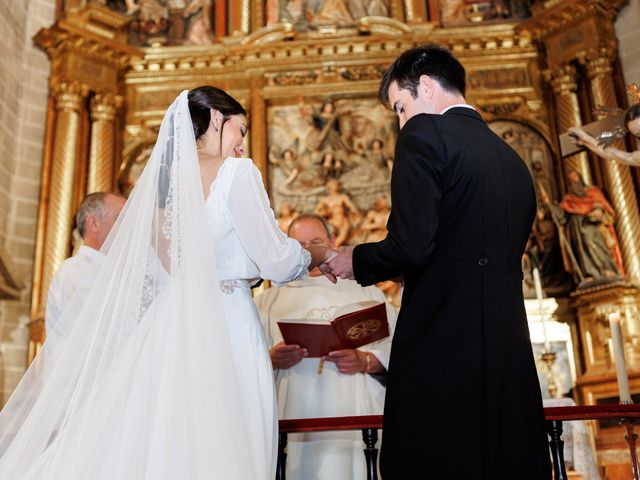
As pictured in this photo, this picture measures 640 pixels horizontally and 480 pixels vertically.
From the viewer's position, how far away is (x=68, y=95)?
948 centimetres

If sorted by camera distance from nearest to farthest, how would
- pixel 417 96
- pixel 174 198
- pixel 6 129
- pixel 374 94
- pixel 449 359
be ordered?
pixel 449 359, pixel 417 96, pixel 174 198, pixel 6 129, pixel 374 94

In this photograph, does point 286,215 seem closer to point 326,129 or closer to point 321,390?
point 326,129

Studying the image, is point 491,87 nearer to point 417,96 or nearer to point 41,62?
point 41,62

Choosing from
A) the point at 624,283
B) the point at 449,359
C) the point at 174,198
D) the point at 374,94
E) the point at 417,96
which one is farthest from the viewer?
the point at 374,94

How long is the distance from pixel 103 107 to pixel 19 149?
1.18 m

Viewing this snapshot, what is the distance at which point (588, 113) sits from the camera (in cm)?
927

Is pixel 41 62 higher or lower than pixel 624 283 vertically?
higher

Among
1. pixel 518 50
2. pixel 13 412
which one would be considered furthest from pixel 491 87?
pixel 13 412

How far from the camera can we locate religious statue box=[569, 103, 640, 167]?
4844 mm

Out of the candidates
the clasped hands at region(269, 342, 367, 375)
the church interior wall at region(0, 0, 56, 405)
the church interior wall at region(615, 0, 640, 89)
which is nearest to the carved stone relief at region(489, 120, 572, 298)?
the church interior wall at region(615, 0, 640, 89)

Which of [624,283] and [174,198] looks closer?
[174,198]

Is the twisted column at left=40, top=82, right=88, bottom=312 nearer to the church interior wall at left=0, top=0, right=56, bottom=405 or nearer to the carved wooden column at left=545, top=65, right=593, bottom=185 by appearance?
the church interior wall at left=0, top=0, right=56, bottom=405

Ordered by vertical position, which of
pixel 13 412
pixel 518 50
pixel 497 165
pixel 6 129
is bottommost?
pixel 13 412

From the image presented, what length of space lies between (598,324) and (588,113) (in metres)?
2.78
